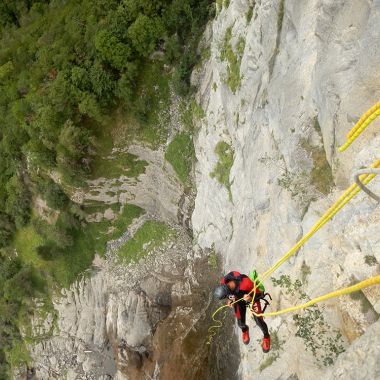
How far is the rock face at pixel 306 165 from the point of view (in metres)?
8.10

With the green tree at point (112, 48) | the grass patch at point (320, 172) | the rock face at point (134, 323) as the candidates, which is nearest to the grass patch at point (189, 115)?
the green tree at point (112, 48)

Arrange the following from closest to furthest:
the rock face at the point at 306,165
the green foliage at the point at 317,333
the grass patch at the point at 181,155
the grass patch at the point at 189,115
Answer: the rock face at the point at 306,165 < the green foliage at the point at 317,333 < the grass patch at the point at 189,115 < the grass patch at the point at 181,155

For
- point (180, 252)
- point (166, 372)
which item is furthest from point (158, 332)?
point (180, 252)

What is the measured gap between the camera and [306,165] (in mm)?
10555

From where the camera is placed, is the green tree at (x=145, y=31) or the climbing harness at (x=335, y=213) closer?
the climbing harness at (x=335, y=213)

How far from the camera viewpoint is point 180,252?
75.8 feet

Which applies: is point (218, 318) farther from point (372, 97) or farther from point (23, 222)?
point (23, 222)

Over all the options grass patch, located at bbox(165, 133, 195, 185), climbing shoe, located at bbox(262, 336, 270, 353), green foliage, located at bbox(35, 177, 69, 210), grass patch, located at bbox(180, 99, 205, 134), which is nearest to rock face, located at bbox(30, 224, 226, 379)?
grass patch, located at bbox(165, 133, 195, 185)

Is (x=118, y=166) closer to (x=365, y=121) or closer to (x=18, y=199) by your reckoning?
(x=18, y=199)

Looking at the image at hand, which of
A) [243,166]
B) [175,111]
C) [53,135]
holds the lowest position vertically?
[243,166]

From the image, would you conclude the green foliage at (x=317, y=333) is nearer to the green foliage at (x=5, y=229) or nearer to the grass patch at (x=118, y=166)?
the grass patch at (x=118, y=166)

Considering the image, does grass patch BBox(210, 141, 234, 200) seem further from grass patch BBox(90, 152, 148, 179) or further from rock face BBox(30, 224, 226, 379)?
grass patch BBox(90, 152, 148, 179)

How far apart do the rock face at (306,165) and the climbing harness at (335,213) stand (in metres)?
0.74

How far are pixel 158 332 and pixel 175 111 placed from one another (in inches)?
506
